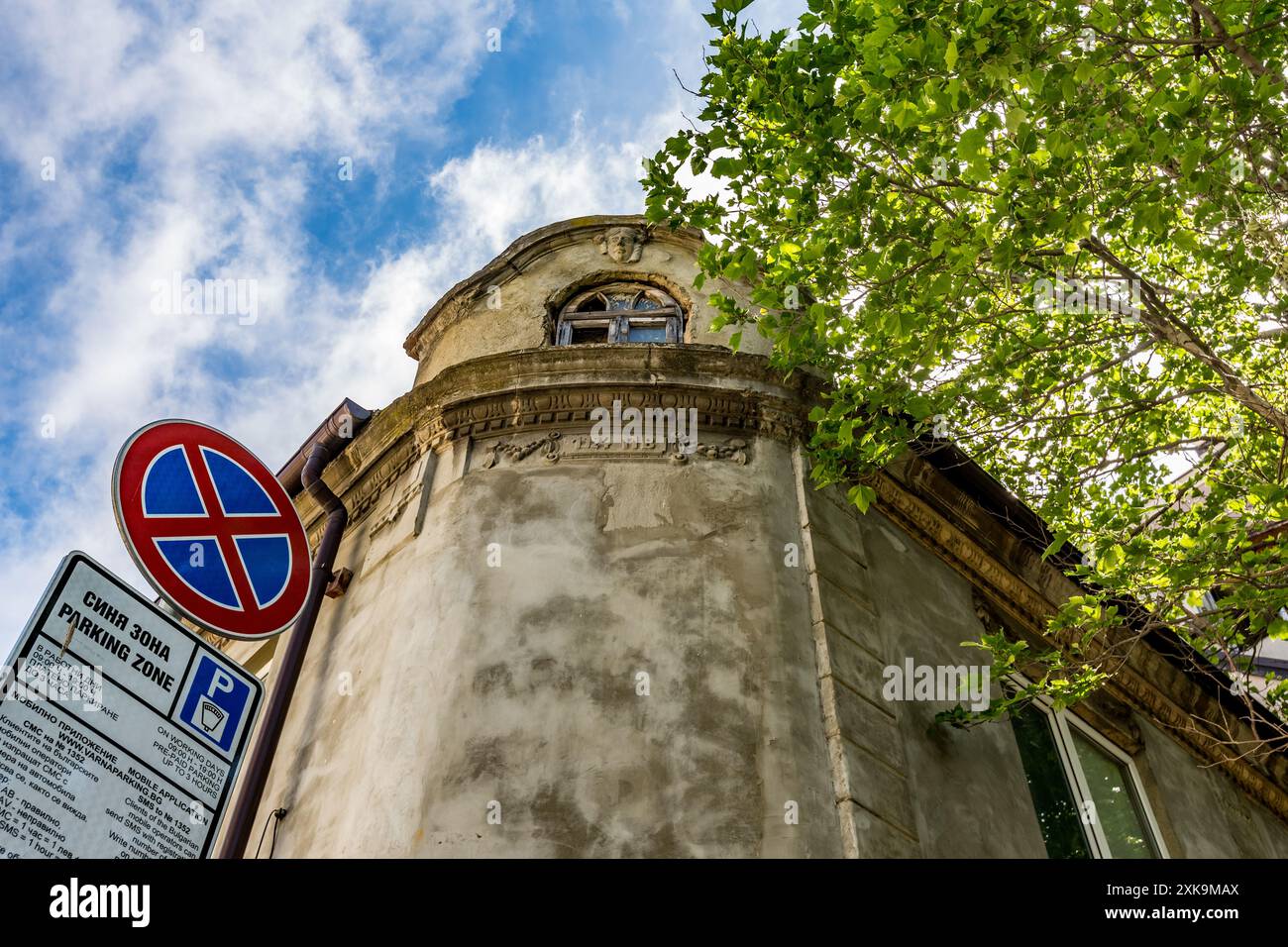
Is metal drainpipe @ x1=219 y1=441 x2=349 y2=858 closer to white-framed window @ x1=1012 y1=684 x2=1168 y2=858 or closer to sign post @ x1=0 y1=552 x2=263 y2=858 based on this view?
sign post @ x1=0 y1=552 x2=263 y2=858

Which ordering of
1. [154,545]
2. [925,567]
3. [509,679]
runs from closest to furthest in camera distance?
[154,545] → [509,679] → [925,567]

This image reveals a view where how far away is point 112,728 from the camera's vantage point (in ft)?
12.3

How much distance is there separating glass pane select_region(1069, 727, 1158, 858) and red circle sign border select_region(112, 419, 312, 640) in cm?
745

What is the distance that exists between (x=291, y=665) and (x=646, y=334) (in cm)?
435

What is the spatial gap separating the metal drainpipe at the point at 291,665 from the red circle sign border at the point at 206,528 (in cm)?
48

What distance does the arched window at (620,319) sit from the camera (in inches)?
406

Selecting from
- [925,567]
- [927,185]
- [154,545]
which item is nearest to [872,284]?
[927,185]

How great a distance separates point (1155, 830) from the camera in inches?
402

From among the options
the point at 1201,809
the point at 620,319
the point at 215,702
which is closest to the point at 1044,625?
the point at 1201,809

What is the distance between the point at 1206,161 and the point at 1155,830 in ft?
21.1

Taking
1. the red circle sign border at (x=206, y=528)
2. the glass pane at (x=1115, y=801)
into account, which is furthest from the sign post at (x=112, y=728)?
the glass pane at (x=1115, y=801)

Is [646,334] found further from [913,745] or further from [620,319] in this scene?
[913,745]
